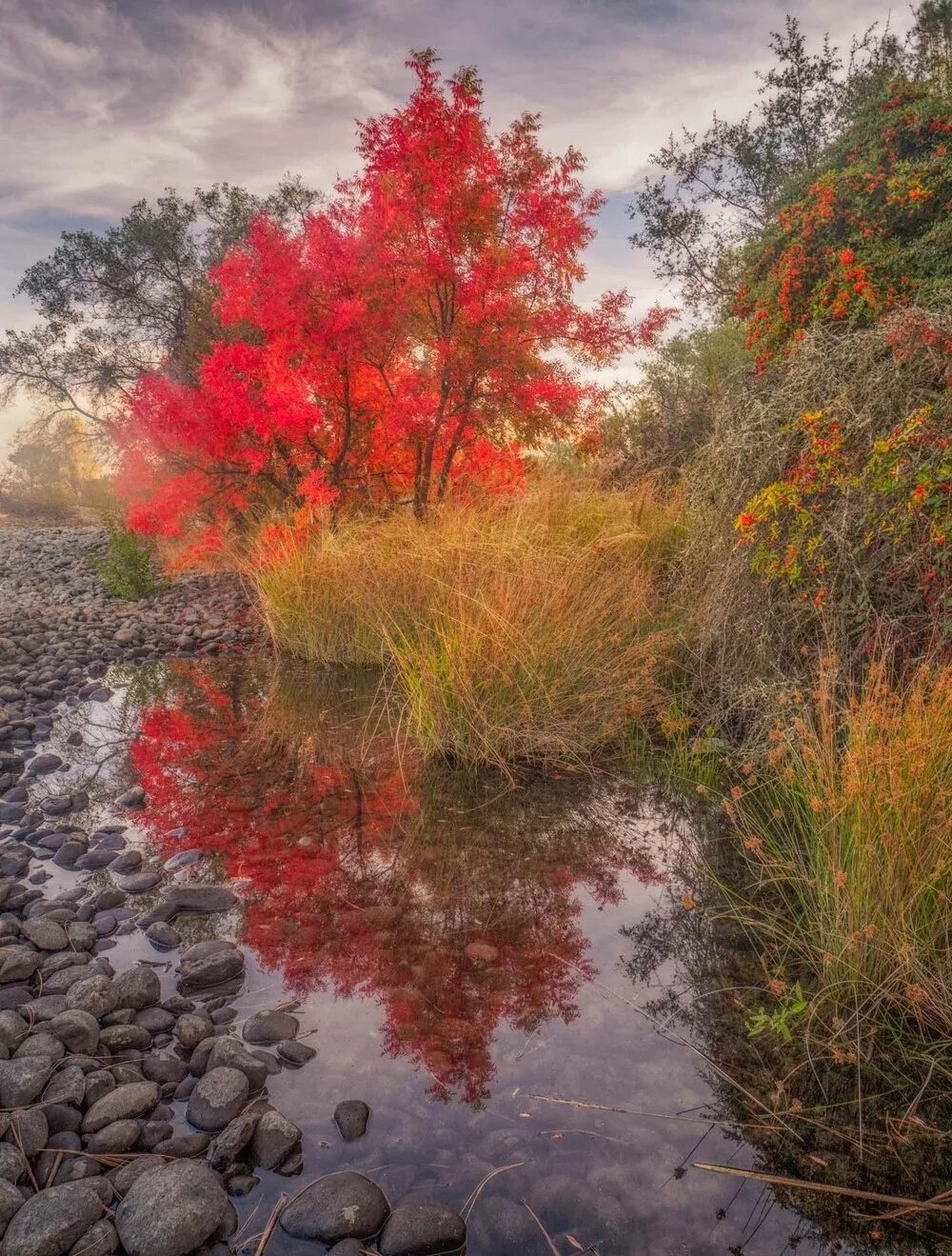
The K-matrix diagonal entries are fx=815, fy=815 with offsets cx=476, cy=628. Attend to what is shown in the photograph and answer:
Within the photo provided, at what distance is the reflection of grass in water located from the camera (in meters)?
2.11

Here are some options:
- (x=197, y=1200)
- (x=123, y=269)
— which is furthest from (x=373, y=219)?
(x=123, y=269)

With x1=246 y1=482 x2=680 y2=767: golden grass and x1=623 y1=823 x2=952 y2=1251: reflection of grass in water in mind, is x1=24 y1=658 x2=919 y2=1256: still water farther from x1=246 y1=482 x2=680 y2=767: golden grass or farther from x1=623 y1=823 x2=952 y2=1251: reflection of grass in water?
x1=246 y1=482 x2=680 y2=767: golden grass

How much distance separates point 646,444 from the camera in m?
12.5

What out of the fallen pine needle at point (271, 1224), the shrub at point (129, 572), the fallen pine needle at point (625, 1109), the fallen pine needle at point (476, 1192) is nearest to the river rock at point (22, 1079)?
the fallen pine needle at point (271, 1224)

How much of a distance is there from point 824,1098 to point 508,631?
10.2ft

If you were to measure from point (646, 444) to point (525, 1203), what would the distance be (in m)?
11.5

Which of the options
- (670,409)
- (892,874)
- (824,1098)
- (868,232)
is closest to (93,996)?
(824,1098)

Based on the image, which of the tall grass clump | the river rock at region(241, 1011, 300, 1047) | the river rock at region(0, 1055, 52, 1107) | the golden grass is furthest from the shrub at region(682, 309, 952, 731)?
the river rock at region(0, 1055, 52, 1107)

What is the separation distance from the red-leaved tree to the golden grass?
2845 millimetres

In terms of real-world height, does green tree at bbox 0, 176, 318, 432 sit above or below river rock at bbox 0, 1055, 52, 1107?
above

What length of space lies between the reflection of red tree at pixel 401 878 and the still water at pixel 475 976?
1 centimetres

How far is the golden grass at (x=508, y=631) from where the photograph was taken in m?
5.18

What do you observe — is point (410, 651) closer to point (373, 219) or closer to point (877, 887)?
point (877, 887)

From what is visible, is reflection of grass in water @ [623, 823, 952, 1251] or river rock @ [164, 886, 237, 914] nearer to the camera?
reflection of grass in water @ [623, 823, 952, 1251]
